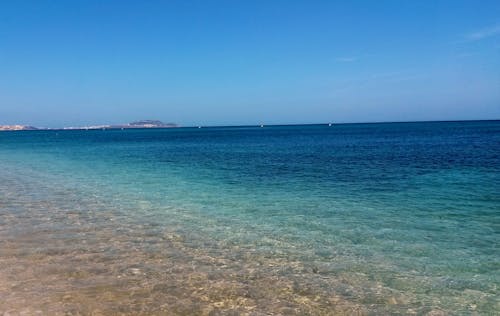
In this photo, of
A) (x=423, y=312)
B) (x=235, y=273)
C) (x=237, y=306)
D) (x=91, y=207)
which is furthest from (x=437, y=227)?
(x=91, y=207)

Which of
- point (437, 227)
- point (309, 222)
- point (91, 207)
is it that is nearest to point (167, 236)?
point (309, 222)

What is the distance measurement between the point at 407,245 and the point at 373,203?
565cm

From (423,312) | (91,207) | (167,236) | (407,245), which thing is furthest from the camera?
(91,207)

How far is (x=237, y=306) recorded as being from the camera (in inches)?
272

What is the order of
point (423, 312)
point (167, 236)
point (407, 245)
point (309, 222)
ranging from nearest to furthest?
point (423, 312) → point (407, 245) → point (167, 236) → point (309, 222)

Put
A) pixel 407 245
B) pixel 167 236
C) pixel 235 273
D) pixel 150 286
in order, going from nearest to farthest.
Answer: pixel 150 286 → pixel 235 273 → pixel 407 245 → pixel 167 236

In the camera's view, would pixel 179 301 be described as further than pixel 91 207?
No

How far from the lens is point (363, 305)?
6938 millimetres

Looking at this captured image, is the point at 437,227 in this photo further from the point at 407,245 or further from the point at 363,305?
the point at 363,305

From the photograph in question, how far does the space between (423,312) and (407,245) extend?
149 inches

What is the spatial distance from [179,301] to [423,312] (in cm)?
403

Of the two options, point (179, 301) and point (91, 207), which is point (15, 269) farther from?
point (91, 207)

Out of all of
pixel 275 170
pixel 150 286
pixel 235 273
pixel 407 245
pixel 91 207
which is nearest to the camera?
pixel 150 286

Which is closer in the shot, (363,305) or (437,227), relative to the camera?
(363,305)
